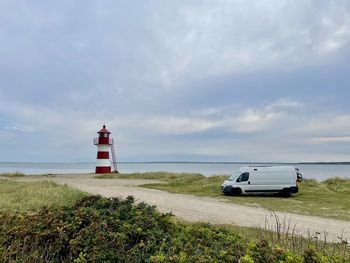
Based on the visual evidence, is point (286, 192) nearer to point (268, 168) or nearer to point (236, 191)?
point (268, 168)

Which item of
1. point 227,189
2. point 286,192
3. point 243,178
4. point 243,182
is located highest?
point 243,178

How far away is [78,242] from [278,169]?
21.5m

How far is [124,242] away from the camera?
488 cm

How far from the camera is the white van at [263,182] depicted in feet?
78.4

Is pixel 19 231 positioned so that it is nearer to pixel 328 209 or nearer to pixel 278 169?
pixel 328 209

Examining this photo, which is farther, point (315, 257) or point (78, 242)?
point (78, 242)

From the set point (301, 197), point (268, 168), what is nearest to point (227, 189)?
point (268, 168)

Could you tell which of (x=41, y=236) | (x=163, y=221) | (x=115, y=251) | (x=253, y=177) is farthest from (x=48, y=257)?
(x=253, y=177)

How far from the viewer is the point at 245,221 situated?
1274 centimetres

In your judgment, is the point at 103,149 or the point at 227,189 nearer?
the point at 227,189

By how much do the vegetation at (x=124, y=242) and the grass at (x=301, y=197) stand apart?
38.2ft

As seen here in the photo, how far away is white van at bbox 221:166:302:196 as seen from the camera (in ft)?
78.4

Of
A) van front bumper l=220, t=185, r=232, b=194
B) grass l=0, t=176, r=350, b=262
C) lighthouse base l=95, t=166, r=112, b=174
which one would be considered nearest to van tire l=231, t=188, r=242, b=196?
van front bumper l=220, t=185, r=232, b=194

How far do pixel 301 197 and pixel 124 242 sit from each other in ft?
65.3
